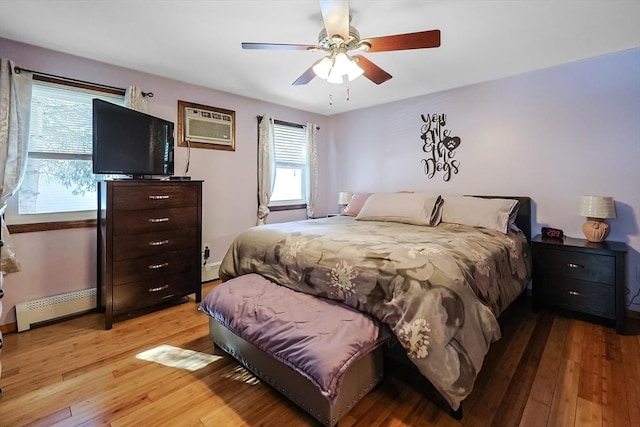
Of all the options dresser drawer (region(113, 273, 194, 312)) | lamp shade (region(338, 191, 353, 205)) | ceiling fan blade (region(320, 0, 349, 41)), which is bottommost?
dresser drawer (region(113, 273, 194, 312))

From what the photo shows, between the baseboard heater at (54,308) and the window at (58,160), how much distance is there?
659 millimetres

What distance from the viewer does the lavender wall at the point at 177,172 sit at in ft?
7.91

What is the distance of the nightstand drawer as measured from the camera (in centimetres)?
233

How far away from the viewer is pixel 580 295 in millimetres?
2453

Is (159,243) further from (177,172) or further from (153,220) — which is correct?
(177,172)

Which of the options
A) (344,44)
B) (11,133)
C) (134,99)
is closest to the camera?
(344,44)

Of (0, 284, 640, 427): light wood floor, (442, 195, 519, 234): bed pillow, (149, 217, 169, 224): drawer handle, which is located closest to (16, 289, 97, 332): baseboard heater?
(0, 284, 640, 427): light wood floor

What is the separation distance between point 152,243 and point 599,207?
3.72m

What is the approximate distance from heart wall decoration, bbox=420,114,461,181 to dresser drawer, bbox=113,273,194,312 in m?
2.98

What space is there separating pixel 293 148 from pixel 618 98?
3448mm

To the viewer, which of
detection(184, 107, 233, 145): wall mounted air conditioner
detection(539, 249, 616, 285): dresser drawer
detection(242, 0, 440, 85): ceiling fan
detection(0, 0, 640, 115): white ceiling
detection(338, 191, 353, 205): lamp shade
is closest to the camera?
detection(242, 0, 440, 85): ceiling fan

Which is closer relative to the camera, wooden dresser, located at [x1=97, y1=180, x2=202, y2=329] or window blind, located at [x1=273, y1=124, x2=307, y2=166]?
wooden dresser, located at [x1=97, y1=180, x2=202, y2=329]

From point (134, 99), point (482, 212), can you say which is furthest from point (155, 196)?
point (482, 212)

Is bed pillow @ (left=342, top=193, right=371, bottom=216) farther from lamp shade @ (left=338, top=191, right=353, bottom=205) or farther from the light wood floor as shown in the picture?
the light wood floor
